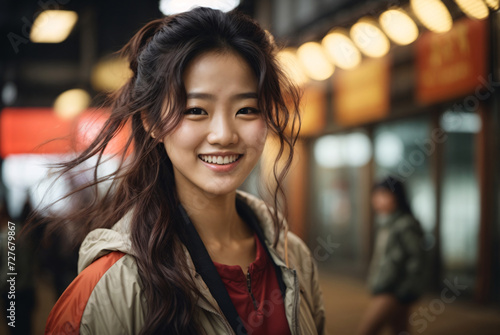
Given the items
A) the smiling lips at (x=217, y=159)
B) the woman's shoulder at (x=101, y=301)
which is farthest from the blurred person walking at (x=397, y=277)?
the woman's shoulder at (x=101, y=301)

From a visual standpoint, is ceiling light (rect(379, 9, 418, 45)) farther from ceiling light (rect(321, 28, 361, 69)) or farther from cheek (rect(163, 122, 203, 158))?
cheek (rect(163, 122, 203, 158))

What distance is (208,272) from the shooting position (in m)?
1.25

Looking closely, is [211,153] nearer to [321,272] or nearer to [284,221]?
[284,221]

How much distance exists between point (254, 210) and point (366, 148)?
19.0 ft

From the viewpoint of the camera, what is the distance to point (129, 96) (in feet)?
4.47

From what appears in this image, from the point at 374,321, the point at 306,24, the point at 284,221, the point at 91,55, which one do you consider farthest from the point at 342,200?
the point at 284,221

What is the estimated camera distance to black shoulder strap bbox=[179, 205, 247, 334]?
1211mm

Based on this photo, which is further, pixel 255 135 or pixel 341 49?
pixel 341 49

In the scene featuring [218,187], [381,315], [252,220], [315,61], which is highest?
[315,61]

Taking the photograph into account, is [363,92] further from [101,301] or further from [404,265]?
[101,301]

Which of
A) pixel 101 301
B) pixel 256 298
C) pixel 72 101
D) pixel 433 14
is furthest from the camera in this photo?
pixel 72 101

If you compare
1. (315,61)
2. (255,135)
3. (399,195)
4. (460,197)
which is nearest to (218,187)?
(255,135)

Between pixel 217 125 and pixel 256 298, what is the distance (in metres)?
0.52

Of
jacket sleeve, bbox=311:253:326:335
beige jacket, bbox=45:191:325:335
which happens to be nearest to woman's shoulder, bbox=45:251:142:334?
beige jacket, bbox=45:191:325:335
